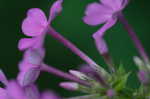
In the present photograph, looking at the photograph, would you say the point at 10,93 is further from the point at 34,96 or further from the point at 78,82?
the point at 78,82

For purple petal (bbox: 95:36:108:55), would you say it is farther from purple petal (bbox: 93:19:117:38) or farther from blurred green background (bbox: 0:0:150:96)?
blurred green background (bbox: 0:0:150:96)

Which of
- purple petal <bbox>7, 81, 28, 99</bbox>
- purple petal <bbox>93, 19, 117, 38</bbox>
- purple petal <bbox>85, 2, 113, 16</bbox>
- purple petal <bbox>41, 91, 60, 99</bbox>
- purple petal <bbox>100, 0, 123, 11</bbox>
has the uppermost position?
purple petal <bbox>100, 0, 123, 11</bbox>

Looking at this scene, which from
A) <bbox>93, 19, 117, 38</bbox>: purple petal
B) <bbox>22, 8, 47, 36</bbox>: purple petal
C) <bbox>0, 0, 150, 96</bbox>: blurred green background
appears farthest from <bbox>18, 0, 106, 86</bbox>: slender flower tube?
<bbox>0, 0, 150, 96</bbox>: blurred green background

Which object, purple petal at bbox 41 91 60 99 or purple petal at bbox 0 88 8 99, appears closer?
purple petal at bbox 41 91 60 99

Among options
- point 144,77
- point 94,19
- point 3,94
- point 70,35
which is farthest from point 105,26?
point 70,35

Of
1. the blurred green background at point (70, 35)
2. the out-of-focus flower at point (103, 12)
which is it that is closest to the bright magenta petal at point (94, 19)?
the out-of-focus flower at point (103, 12)

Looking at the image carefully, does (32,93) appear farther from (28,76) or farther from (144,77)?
(144,77)

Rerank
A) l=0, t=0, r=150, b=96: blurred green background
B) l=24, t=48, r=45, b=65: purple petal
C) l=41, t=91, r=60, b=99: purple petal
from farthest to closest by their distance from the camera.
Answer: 1. l=0, t=0, r=150, b=96: blurred green background
2. l=24, t=48, r=45, b=65: purple petal
3. l=41, t=91, r=60, b=99: purple petal
